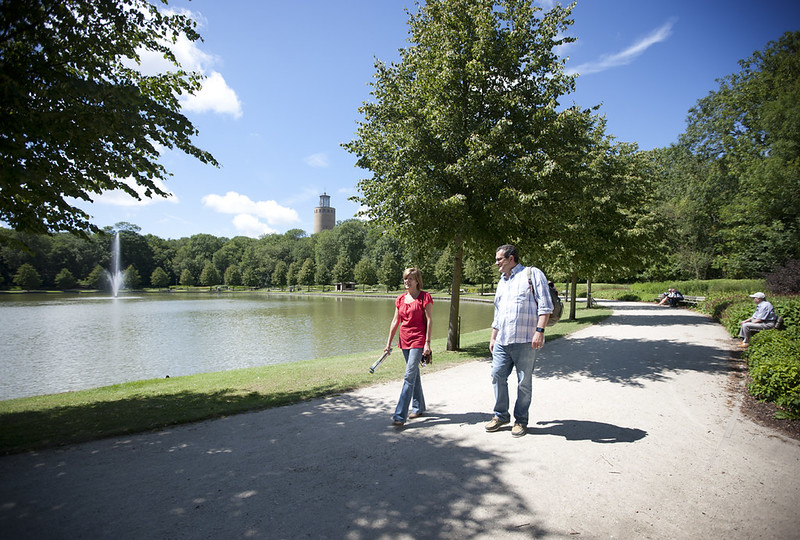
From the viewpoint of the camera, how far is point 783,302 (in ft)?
35.3

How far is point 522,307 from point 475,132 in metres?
6.21

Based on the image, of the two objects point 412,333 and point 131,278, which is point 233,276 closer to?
point 131,278

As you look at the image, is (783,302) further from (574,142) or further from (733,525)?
(733,525)

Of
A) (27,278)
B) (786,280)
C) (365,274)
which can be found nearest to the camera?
(786,280)

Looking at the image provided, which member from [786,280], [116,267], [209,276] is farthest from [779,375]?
[209,276]

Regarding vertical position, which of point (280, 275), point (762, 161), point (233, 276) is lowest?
point (233, 276)

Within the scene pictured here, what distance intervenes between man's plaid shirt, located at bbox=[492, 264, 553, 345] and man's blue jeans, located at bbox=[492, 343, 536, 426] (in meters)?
0.12

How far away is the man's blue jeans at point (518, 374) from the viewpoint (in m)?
4.65

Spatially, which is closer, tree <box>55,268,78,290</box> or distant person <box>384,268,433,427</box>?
distant person <box>384,268,433,427</box>

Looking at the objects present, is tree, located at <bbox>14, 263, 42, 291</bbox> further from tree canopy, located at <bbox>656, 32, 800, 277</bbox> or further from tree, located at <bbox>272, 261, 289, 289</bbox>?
tree canopy, located at <bbox>656, 32, 800, 277</bbox>

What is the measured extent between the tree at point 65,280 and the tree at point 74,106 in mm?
98451

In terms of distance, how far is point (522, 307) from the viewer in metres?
4.68

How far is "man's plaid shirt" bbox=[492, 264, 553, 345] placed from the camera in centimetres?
461

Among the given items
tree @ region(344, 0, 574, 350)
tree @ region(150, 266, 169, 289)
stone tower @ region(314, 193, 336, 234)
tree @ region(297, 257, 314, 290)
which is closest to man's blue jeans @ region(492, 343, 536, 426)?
tree @ region(344, 0, 574, 350)
